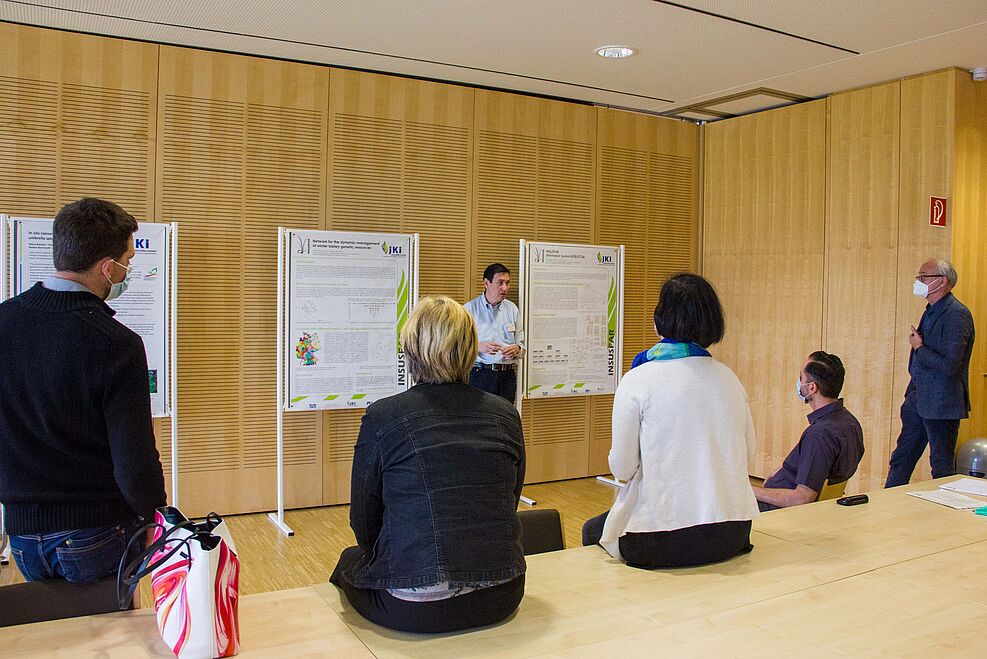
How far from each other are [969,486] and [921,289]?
204 centimetres

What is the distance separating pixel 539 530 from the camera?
3168 mm

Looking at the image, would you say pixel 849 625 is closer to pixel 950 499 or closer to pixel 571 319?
pixel 950 499

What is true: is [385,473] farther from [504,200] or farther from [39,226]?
[504,200]

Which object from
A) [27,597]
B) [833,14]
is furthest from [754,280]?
[27,597]

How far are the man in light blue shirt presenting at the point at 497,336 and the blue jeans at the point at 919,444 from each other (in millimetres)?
2779

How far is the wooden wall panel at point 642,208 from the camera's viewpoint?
7.17 meters

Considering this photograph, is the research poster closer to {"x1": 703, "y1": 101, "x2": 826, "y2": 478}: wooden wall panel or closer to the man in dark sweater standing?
{"x1": 703, "y1": 101, "x2": 826, "y2": 478}: wooden wall panel

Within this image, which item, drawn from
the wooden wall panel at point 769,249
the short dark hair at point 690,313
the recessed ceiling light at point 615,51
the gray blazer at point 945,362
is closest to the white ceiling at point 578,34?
the recessed ceiling light at point 615,51

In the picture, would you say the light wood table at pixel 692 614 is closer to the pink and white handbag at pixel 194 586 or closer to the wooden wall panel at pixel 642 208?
the pink and white handbag at pixel 194 586

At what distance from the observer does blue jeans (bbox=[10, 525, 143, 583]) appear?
87.0 inches

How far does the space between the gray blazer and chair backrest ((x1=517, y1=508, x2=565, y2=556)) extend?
3.49 m

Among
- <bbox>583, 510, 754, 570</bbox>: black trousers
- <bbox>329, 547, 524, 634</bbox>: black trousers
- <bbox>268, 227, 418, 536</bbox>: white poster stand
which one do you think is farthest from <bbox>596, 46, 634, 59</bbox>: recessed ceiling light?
<bbox>329, 547, 524, 634</bbox>: black trousers

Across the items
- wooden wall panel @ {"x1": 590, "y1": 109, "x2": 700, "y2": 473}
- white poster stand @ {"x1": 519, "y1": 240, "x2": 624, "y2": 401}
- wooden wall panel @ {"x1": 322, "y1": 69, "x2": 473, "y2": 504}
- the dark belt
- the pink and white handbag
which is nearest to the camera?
the pink and white handbag

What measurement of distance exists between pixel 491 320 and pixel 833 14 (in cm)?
303
